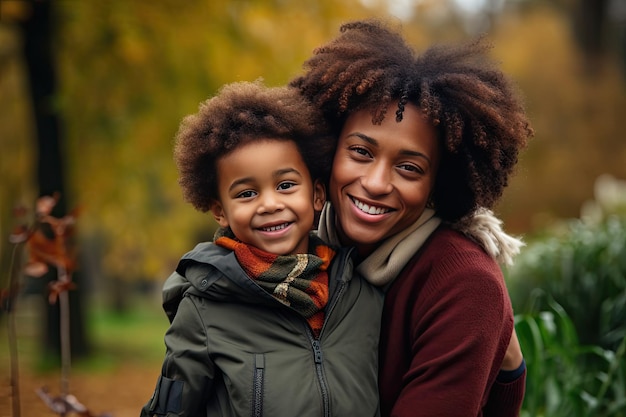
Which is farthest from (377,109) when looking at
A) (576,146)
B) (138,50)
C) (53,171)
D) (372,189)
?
(576,146)

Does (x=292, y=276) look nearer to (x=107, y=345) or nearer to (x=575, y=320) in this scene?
(x=575, y=320)

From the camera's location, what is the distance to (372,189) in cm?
243

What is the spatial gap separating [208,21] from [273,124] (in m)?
6.44

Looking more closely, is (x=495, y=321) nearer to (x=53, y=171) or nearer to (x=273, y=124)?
(x=273, y=124)

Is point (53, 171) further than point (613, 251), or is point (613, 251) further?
point (53, 171)

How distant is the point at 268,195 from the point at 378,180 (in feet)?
1.12

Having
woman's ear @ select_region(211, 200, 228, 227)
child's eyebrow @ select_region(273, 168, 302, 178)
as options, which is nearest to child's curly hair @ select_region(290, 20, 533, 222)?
child's eyebrow @ select_region(273, 168, 302, 178)

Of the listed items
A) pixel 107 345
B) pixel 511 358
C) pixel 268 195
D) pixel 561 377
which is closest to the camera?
pixel 268 195

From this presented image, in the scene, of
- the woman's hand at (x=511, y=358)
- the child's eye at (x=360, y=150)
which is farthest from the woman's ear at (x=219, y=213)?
the woman's hand at (x=511, y=358)

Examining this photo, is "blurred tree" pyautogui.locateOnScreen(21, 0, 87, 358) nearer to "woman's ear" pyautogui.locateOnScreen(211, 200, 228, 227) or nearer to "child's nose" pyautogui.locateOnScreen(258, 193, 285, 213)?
"woman's ear" pyautogui.locateOnScreen(211, 200, 228, 227)

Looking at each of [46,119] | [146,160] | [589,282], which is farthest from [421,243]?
[146,160]

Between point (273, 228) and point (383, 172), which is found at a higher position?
point (383, 172)

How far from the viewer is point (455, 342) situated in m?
2.20

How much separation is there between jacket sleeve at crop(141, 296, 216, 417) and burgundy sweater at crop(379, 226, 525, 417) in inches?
21.6
